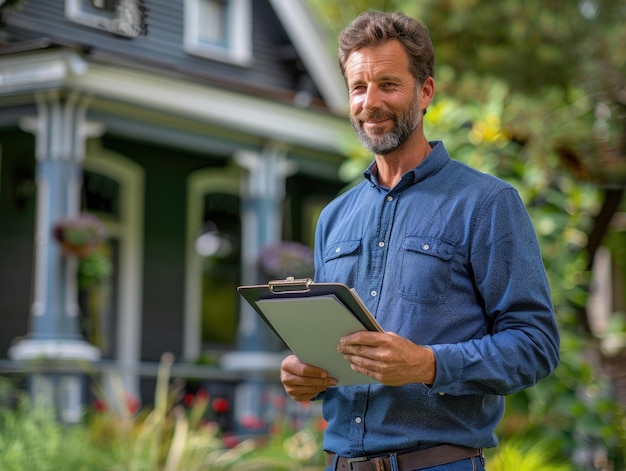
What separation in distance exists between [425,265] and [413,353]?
0.28 metres

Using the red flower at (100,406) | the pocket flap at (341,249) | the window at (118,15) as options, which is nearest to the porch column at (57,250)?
the red flower at (100,406)

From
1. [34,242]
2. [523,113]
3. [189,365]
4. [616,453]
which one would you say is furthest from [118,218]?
[616,453]

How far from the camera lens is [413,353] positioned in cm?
215

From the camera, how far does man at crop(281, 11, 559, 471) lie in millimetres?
2256

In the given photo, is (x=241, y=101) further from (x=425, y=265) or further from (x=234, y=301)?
(x=425, y=265)

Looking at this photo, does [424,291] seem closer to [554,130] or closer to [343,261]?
[343,261]

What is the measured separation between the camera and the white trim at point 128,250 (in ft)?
35.2

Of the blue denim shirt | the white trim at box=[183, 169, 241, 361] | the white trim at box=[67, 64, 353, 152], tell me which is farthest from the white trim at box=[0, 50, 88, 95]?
the blue denim shirt

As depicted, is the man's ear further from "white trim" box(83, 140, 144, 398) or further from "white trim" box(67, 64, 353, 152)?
"white trim" box(83, 140, 144, 398)

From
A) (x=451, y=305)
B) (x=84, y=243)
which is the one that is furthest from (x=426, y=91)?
(x=84, y=243)

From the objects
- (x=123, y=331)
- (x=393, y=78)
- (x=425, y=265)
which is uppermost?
(x=393, y=78)

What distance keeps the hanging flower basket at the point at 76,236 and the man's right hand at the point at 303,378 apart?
19.8 feet

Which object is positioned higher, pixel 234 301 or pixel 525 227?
pixel 525 227

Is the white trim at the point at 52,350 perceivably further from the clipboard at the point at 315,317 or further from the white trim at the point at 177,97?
the clipboard at the point at 315,317
